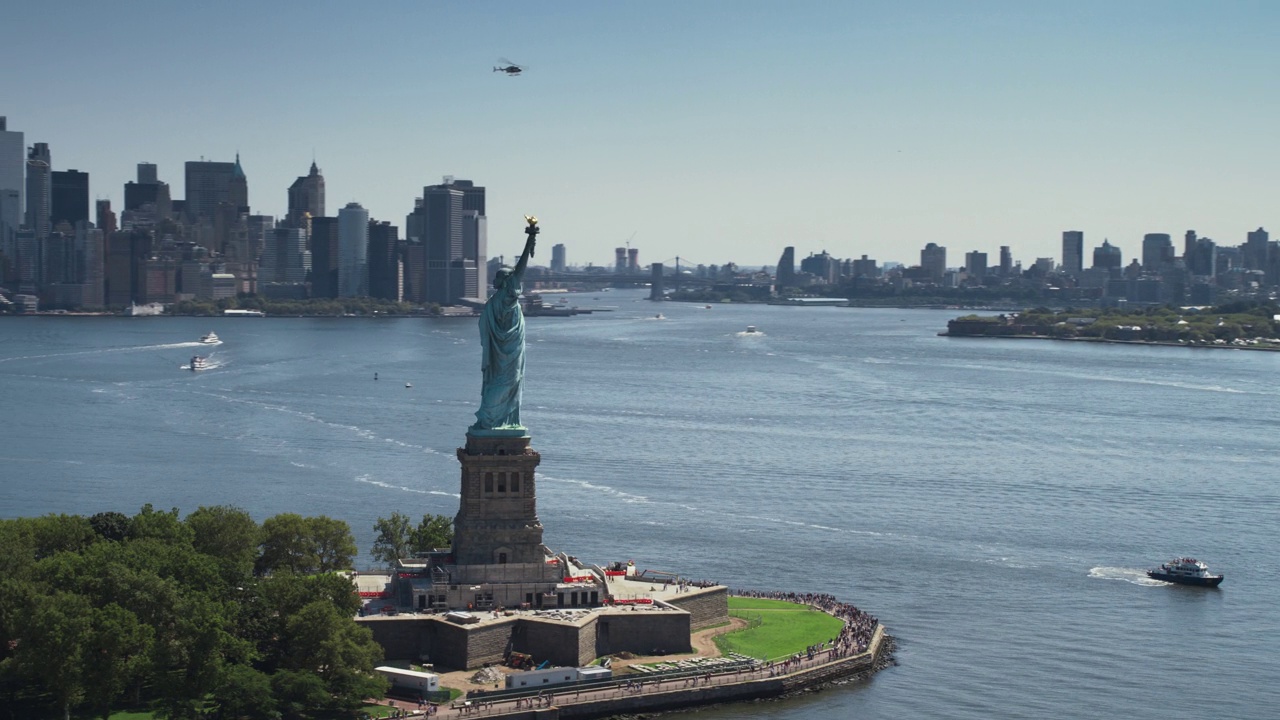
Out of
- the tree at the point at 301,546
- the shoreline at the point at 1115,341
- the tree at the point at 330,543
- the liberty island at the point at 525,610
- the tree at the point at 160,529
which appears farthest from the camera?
the shoreline at the point at 1115,341

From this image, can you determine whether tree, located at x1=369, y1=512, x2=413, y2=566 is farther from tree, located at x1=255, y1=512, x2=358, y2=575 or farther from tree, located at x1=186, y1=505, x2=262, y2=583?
tree, located at x1=186, y1=505, x2=262, y2=583

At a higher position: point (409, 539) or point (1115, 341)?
point (1115, 341)

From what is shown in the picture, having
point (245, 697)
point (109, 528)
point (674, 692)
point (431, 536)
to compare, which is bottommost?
point (674, 692)

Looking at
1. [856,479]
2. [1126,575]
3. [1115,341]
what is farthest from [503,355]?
[1115,341]

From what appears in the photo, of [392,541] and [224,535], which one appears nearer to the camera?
[224,535]

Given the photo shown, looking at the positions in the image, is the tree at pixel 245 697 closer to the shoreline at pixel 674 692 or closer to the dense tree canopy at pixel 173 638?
the dense tree canopy at pixel 173 638

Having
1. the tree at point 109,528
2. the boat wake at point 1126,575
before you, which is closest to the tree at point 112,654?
the tree at point 109,528

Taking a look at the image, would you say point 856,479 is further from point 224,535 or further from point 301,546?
point 224,535

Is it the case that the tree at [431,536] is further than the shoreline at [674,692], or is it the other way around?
the tree at [431,536]
